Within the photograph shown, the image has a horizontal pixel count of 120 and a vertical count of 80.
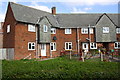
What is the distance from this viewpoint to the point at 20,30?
18.7m

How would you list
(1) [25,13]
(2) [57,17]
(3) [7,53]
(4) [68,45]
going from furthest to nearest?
1. (2) [57,17]
2. (4) [68,45]
3. (1) [25,13]
4. (3) [7,53]

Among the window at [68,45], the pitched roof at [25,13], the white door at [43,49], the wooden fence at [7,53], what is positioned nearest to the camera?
the wooden fence at [7,53]

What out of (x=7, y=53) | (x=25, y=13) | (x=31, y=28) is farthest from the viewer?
(x=25, y=13)

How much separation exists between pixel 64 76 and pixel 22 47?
42.5 ft

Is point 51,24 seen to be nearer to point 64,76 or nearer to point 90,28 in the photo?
point 90,28

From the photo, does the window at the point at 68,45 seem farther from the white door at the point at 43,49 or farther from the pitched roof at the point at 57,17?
the white door at the point at 43,49

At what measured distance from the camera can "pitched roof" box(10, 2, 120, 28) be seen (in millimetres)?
19703

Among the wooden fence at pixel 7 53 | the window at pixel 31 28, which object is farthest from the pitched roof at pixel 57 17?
the wooden fence at pixel 7 53

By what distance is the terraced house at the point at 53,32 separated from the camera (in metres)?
18.9

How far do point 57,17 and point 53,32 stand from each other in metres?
5.17

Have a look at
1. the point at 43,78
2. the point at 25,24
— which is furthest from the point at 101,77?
the point at 25,24

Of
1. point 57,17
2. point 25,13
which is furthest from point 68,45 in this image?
point 25,13

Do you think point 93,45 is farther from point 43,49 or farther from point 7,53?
point 7,53

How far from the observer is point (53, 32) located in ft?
77.2
